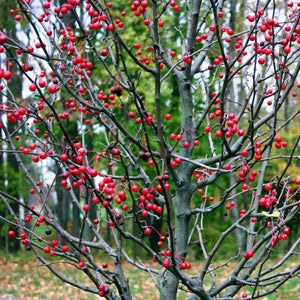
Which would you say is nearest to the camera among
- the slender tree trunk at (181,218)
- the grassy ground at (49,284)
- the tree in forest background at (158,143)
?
the tree in forest background at (158,143)

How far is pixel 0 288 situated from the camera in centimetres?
797

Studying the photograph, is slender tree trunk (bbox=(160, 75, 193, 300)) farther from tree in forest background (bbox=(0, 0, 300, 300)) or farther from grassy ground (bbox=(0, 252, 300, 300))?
grassy ground (bbox=(0, 252, 300, 300))

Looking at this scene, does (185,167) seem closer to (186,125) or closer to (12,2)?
(186,125)

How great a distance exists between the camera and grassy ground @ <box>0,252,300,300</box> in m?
7.13

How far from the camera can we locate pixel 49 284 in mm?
8516

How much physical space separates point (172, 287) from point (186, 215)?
45 cm

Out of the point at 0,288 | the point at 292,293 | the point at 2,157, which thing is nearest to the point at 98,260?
the point at 0,288

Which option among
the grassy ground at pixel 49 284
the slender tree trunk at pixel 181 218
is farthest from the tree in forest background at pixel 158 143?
the grassy ground at pixel 49 284

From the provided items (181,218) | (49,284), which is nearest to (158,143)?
(181,218)

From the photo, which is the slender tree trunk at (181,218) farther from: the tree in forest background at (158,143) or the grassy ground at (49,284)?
the grassy ground at (49,284)

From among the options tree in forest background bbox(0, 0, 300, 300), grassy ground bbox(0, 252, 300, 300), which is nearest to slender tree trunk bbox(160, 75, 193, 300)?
tree in forest background bbox(0, 0, 300, 300)

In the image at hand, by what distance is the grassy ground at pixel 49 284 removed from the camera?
23.4 ft

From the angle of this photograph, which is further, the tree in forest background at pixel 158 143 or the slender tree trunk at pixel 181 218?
the slender tree trunk at pixel 181 218

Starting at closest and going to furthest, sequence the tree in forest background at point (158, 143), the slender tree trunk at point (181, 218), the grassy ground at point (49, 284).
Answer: the tree in forest background at point (158, 143), the slender tree trunk at point (181, 218), the grassy ground at point (49, 284)
